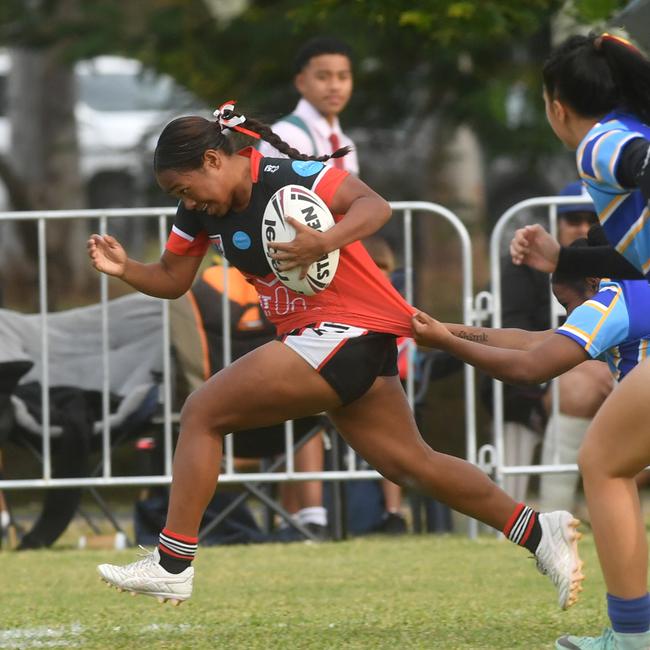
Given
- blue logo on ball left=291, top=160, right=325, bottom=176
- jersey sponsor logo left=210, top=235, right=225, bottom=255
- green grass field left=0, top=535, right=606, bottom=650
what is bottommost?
green grass field left=0, top=535, right=606, bottom=650

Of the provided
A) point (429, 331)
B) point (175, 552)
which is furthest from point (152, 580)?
point (429, 331)

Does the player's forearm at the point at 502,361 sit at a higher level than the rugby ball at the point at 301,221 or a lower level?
lower

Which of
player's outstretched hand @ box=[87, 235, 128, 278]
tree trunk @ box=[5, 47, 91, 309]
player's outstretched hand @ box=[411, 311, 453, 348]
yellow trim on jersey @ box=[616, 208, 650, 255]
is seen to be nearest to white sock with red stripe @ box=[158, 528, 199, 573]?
player's outstretched hand @ box=[87, 235, 128, 278]

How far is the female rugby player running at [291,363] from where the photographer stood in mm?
4926

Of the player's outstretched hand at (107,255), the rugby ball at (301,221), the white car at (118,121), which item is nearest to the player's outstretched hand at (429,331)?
the rugby ball at (301,221)

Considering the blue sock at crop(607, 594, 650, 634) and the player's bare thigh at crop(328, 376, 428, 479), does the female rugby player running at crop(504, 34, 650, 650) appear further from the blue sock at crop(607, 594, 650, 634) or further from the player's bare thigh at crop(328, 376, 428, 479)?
the player's bare thigh at crop(328, 376, 428, 479)

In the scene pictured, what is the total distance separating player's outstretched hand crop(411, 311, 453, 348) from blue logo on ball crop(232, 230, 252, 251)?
0.69m

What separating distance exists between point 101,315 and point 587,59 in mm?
4640

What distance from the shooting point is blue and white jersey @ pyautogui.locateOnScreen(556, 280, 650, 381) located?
4.51 meters

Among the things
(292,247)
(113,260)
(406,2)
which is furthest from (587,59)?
(406,2)

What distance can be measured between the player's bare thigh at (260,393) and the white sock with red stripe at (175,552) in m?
0.35

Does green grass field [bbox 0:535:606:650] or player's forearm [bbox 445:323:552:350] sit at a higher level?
player's forearm [bbox 445:323:552:350]

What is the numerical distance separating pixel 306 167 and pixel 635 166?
4.62 feet

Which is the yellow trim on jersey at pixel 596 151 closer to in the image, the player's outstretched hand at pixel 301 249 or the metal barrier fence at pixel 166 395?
the player's outstretched hand at pixel 301 249
